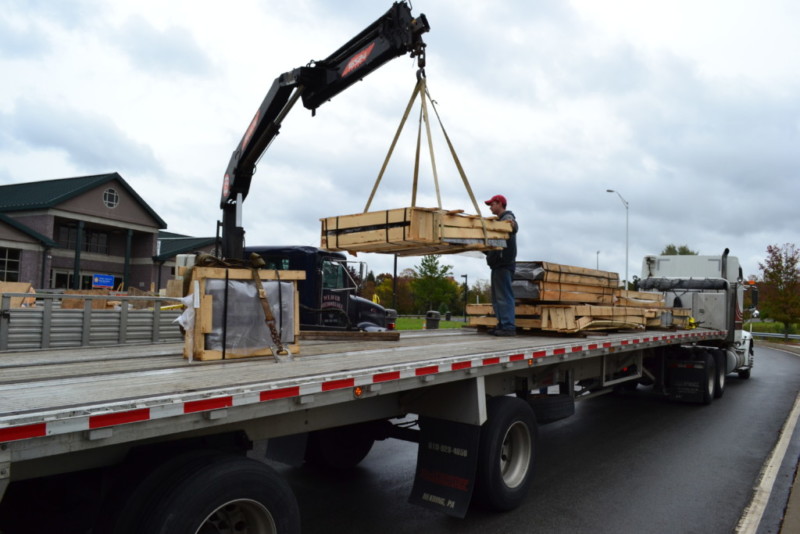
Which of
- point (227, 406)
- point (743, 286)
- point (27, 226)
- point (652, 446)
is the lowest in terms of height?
point (652, 446)

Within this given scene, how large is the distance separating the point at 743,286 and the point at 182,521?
1441 centimetres

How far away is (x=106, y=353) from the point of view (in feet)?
14.8

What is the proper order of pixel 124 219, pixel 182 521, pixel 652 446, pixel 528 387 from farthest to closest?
1. pixel 124 219
2. pixel 652 446
3. pixel 528 387
4. pixel 182 521

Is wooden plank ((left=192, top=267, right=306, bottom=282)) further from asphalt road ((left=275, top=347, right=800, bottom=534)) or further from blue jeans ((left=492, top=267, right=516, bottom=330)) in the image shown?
blue jeans ((left=492, top=267, right=516, bottom=330))

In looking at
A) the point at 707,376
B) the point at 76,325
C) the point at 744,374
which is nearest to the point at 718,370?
the point at 707,376

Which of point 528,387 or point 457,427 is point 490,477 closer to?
point 457,427

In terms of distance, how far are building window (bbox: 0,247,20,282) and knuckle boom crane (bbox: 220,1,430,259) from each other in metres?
28.2

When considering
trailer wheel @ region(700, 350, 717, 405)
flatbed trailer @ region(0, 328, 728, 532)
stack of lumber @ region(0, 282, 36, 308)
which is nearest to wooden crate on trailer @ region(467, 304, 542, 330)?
flatbed trailer @ region(0, 328, 728, 532)

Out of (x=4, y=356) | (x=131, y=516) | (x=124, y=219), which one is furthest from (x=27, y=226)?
(x=131, y=516)

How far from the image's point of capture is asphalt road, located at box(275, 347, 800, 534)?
4977 mm

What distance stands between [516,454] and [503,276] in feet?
9.20

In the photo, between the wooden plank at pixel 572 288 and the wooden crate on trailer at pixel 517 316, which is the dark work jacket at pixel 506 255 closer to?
the wooden plank at pixel 572 288

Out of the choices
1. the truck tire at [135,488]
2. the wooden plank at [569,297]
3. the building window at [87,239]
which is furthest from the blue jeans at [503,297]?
the building window at [87,239]

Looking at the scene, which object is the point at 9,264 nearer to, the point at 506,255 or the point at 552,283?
the point at 506,255
